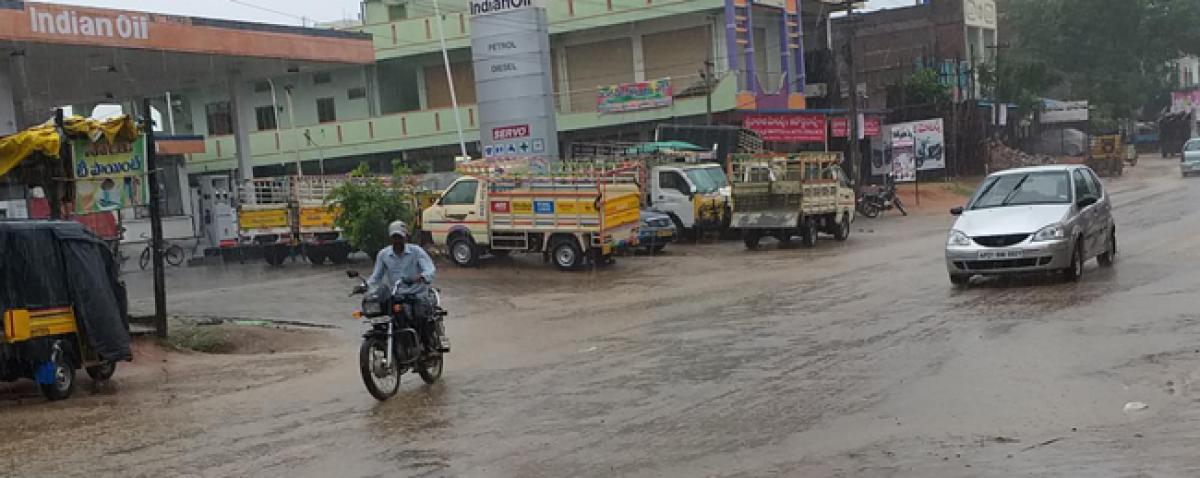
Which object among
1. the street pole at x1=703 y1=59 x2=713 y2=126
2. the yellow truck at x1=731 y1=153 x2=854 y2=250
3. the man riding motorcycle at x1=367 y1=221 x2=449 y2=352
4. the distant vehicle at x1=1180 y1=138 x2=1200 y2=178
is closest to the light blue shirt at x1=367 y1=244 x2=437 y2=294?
the man riding motorcycle at x1=367 y1=221 x2=449 y2=352

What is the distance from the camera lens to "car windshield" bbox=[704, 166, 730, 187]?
29.0 m

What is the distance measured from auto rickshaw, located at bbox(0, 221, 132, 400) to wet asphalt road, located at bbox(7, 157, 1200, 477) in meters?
0.40

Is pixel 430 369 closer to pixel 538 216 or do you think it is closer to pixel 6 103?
pixel 538 216

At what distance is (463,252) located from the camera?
23.5 meters

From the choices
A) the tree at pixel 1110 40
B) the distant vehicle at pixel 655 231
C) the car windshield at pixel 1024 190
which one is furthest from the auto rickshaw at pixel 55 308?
the tree at pixel 1110 40

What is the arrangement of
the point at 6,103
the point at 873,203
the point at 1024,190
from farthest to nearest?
the point at 873,203
the point at 6,103
the point at 1024,190

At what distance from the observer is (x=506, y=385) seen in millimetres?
10312

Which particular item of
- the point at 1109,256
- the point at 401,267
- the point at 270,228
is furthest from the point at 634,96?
the point at 401,267

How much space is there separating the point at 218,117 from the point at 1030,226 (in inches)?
1596

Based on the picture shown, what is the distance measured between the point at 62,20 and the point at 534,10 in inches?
525

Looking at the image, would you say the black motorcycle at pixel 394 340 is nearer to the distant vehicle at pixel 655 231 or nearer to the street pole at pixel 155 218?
the street pole at pixel 155 218

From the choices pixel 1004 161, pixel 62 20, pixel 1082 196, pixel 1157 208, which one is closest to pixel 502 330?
pixel 1082 196

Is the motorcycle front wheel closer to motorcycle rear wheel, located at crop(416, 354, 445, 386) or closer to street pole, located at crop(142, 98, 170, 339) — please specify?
motorcycle rear wheel, located at crop(416, 354, 445, 386)

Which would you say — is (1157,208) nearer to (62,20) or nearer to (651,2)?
(651,2)
